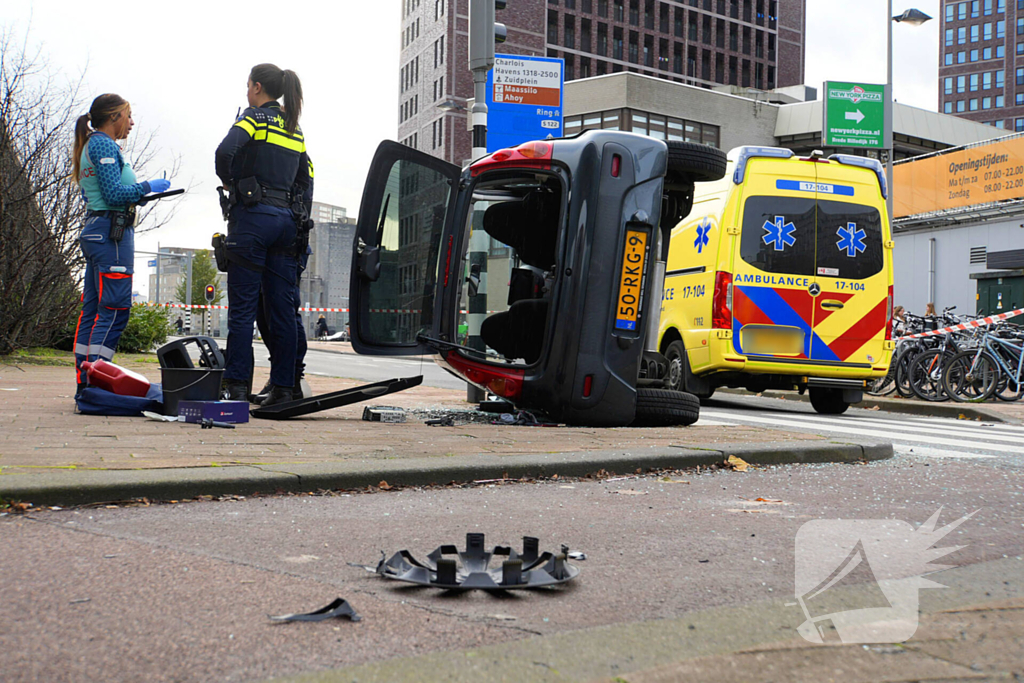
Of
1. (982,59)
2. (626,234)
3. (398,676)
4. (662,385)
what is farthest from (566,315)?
(982,59)

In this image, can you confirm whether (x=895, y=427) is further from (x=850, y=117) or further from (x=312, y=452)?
(x=850, y=117)

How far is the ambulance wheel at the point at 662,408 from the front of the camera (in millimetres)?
6777

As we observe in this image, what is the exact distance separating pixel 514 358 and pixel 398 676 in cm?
524

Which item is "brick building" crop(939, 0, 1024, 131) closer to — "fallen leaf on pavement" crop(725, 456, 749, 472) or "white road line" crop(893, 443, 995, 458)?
"white road line" crop(893, 443, 995, 458)

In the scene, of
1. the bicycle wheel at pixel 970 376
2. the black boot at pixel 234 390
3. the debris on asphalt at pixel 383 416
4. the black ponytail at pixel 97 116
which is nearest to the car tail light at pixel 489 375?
the debris on asphalt at pixel 383 416

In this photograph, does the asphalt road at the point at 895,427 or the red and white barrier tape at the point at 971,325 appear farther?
the red and white barrier tape at the point at 971,325

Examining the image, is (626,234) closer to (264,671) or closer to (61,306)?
(264,671)

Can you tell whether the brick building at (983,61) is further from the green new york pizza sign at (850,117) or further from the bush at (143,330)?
→ the bush at (143,330)

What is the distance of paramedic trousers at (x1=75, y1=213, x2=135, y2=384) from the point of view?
231 inches

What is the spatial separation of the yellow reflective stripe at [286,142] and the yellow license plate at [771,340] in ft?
17.9

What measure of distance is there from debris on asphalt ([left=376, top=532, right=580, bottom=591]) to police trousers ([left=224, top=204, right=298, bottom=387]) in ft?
12.2

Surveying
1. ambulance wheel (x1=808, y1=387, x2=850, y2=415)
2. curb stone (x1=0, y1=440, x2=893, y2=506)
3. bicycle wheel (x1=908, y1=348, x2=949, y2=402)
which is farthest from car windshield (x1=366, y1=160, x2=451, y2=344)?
bicycle wheel (x1=908, y1=348, x2=949, y2=402)

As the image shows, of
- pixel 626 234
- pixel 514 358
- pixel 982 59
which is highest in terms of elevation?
pixel 982 59

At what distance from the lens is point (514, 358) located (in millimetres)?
7016
